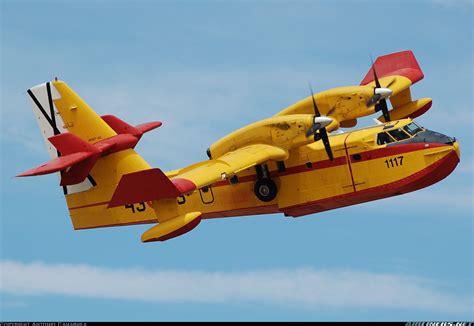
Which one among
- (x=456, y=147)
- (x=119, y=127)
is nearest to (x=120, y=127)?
(x=119, y=127)

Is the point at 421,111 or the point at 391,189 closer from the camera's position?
the point at 391,189

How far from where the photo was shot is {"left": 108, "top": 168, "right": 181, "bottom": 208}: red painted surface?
42656 mm

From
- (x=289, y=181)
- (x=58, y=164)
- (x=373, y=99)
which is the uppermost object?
(x=58, y=164)

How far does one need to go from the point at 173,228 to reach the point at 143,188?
1.65m

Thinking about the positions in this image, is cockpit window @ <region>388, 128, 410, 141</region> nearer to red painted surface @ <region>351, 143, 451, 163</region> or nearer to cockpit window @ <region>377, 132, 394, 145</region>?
cockpit window @ <region>377, 132, 394, 145</region>

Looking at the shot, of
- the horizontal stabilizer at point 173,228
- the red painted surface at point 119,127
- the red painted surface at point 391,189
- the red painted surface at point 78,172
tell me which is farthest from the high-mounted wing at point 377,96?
the horizontal stabilizer at point 173,228

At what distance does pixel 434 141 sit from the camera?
1845 inches

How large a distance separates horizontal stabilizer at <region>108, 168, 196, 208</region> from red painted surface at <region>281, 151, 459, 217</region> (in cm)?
622

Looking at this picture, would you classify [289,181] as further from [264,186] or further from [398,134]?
[398,134]

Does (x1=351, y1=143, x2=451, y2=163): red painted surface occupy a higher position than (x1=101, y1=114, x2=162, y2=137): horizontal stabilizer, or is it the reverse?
(x1=101, y1=114, x2=162, y2=137): horizontal stabilizer

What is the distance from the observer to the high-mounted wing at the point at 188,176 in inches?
1683

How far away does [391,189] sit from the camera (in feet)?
155

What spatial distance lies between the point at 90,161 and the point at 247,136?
5.77m

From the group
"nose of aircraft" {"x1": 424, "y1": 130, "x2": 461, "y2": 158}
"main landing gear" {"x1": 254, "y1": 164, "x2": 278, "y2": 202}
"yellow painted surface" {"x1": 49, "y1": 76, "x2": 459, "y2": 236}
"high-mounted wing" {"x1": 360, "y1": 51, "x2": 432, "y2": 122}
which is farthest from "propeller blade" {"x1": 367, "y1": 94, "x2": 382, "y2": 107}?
"main landing gear" {"x1": 254, "y1": 164, "x2": 278, "y2": 202}
